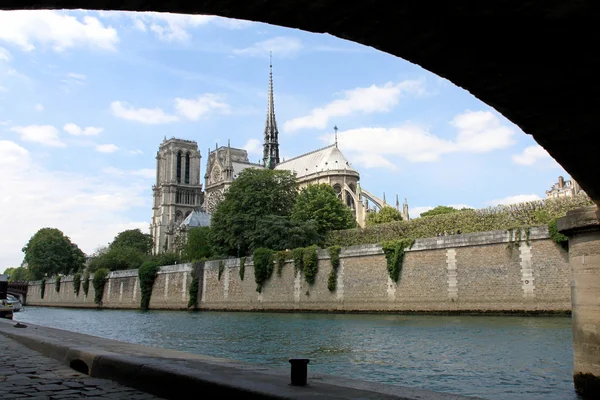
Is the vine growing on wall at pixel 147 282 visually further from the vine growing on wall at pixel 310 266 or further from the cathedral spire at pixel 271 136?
the cathedral spire at pixel 271 136

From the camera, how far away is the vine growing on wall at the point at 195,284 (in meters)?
41.6

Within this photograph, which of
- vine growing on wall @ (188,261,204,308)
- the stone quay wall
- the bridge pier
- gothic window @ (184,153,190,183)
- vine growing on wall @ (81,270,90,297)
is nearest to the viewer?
the bridge pier

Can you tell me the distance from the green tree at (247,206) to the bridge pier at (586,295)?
37.4m

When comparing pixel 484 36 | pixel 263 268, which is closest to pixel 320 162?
pixel 263 268

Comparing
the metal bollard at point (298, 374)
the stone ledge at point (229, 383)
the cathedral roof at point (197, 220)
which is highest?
the cathedral roof at point (197, 220)

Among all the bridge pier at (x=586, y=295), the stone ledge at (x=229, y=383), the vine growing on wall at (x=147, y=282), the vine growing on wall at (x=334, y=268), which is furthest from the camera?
the vine growing on wall at (x=147, y=282)

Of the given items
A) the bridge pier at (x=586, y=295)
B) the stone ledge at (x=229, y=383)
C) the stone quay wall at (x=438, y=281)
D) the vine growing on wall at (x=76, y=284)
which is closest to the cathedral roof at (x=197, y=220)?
the vine growing on wall at (x=76, y=284)

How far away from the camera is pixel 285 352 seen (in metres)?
14.3

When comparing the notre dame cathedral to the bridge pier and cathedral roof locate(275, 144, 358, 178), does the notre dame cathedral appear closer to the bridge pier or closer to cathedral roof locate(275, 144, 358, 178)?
cathedral roof locate(275, 144, 358, 178)

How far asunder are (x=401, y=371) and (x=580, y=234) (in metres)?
4.96

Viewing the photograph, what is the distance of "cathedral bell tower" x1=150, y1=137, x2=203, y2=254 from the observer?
111875 mm

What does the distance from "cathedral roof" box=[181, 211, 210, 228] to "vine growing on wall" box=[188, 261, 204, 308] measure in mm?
46634

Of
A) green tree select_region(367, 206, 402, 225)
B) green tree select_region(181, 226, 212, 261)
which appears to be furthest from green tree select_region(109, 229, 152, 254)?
green tree select_region(367, 206, 402, 225)

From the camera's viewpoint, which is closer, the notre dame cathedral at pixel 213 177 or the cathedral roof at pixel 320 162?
the notre dame cathedral at pixel 213 177
